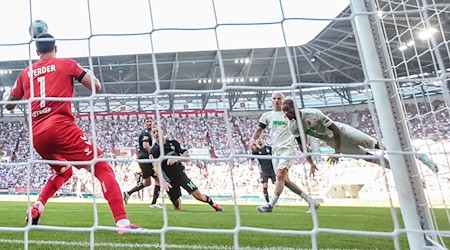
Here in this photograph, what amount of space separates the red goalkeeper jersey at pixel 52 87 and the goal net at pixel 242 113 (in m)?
0.14

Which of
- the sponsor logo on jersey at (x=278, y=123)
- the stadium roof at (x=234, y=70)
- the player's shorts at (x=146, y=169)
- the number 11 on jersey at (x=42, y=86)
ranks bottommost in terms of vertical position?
the player's shorts at (x=146, y=169)

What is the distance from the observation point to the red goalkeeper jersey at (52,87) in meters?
2.31

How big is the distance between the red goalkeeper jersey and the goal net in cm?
14

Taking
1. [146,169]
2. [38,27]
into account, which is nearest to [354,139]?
[38,27]

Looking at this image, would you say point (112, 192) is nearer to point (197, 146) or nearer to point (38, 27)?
point (38, 27)

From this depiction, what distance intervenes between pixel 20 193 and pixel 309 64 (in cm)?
1196

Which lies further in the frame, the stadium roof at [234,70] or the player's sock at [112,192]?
the stadium roof at [234,70]

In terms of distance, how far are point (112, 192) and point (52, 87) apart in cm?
75

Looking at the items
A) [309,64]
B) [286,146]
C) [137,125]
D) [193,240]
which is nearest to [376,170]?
[309,64]

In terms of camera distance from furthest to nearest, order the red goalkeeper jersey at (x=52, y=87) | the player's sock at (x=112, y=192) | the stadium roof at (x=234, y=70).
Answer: the stadium roof at (x=234, y=70) → the red goalkeeper jersey at (x=52, y=87) → the player's sock at (x=112, y=192)

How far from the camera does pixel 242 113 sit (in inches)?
720

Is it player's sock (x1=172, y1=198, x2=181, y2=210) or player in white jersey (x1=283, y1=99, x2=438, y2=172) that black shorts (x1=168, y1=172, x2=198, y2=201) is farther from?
player in white jersey (x1=283, y1=99, x2=438, y2=172)

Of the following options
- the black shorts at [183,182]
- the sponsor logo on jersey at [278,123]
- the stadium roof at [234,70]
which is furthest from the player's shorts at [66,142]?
the stadium roof at [234,70]

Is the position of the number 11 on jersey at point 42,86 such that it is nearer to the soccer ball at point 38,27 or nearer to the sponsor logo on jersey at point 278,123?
the soccer ball at point 38,27
